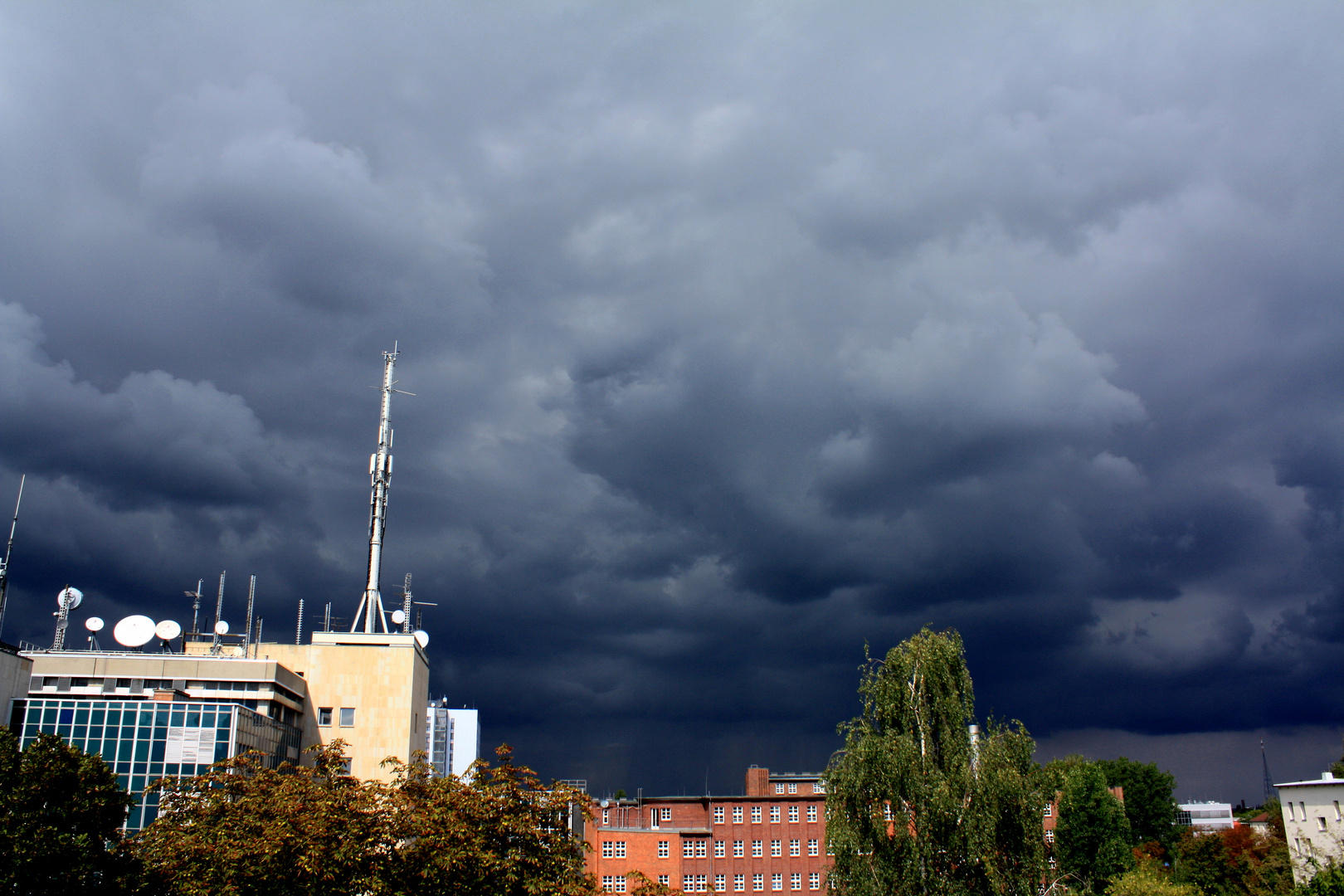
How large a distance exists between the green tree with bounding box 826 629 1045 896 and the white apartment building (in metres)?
47.5

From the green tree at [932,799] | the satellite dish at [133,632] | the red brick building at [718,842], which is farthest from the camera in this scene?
the red brick building at [718,842]

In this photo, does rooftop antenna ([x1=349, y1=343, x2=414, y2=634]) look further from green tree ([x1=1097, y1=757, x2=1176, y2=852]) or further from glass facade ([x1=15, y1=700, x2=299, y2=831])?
green tree ([x1=1097, y1=757, x2=1176, y2=852])

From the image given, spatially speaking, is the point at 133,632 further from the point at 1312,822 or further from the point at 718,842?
the point at 1312,822

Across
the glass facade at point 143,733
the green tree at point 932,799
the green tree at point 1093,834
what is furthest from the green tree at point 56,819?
the green tree at point 1093,834

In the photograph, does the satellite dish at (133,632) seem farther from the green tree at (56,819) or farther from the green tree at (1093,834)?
the green tree at (1093,834)

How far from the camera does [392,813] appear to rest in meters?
44.6

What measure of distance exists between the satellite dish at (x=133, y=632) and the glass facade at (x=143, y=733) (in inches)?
684

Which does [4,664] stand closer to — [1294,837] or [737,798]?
[737,798]

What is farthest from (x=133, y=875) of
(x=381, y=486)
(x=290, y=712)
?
(x=381, y=486)

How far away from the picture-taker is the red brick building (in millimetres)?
117625

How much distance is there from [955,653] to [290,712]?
79022 millimetres

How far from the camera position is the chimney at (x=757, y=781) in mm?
131625

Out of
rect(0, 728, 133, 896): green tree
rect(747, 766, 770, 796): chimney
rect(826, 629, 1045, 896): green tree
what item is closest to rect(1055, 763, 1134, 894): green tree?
rect(747, 766, 770, 796): chimney

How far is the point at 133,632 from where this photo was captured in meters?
92.4
